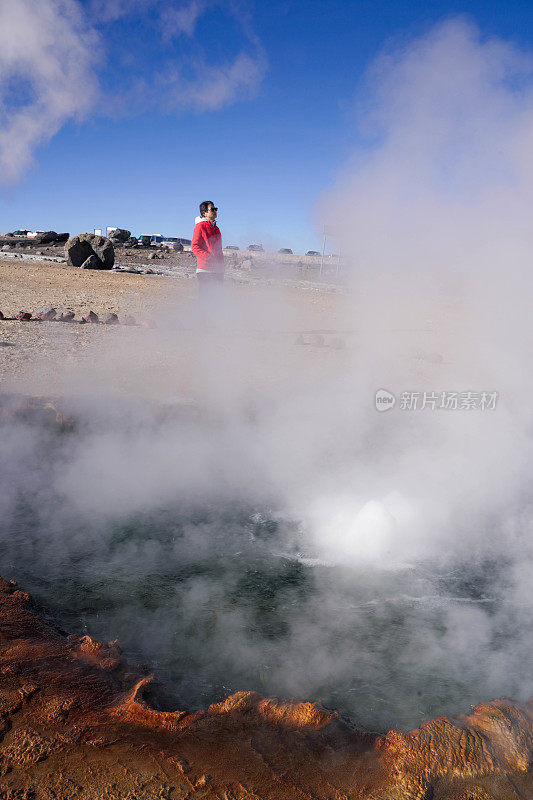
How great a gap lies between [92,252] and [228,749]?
15615mm

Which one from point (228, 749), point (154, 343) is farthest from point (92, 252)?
point (228, 749)

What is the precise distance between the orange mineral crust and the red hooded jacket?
5.11m

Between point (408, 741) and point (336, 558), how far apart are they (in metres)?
1.28

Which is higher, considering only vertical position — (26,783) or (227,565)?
(26,783)

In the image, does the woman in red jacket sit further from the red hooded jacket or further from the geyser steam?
the geyser steam

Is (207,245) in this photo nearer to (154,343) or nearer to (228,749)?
(154,343)

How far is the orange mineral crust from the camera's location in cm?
115

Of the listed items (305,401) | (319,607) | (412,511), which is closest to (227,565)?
(319,607)

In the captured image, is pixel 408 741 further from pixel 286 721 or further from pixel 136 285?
pixel 136 285

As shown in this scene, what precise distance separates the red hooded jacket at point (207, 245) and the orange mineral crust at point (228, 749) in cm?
511

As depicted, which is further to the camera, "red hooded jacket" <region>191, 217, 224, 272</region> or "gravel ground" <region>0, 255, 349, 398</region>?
"red hooded jacket" <region>191, 217, 224, 272</region>

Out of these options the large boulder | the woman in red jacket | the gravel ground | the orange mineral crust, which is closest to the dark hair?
the woman in red jacket

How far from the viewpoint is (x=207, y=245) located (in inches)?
240

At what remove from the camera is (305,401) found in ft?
14.8
